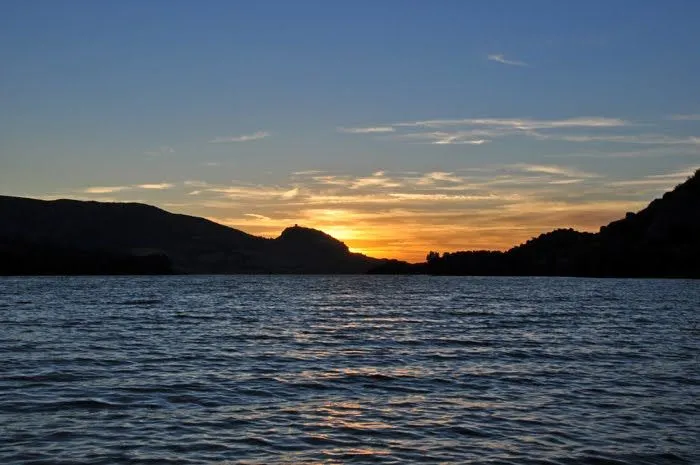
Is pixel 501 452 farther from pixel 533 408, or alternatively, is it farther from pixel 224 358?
pixel 224 358

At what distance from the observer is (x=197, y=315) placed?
244 feet

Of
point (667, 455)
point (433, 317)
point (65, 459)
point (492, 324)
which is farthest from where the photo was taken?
point (433, 317)

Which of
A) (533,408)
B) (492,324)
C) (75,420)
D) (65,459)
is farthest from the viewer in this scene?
(492,324)

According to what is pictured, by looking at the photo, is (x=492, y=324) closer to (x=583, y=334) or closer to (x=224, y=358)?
(x=583, y=334)

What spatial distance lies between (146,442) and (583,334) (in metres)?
41.3

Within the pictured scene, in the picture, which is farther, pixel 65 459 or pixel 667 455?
pixel 667 455

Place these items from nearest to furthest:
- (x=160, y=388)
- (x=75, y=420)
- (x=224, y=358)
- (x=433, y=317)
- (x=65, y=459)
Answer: (x=65, y=459) → (x=75, y=420) → (x=160, y=388) → (x=224, y=358) → (x=433, y=317)

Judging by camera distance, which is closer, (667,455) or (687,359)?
(667,455)

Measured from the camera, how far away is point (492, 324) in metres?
62.5

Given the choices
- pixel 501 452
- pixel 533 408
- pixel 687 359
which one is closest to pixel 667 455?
pixel 501 452

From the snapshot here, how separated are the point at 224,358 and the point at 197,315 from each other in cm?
3914

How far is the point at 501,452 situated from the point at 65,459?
36.6 feet

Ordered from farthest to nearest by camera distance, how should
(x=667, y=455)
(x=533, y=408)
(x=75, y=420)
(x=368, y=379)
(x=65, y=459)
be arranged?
(x=368, y=379)
(x=533, y=408)
(x=75, y=420)
(x=667, y=455)
(x=65, y=459)

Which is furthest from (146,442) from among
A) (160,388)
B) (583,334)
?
(583,334)
